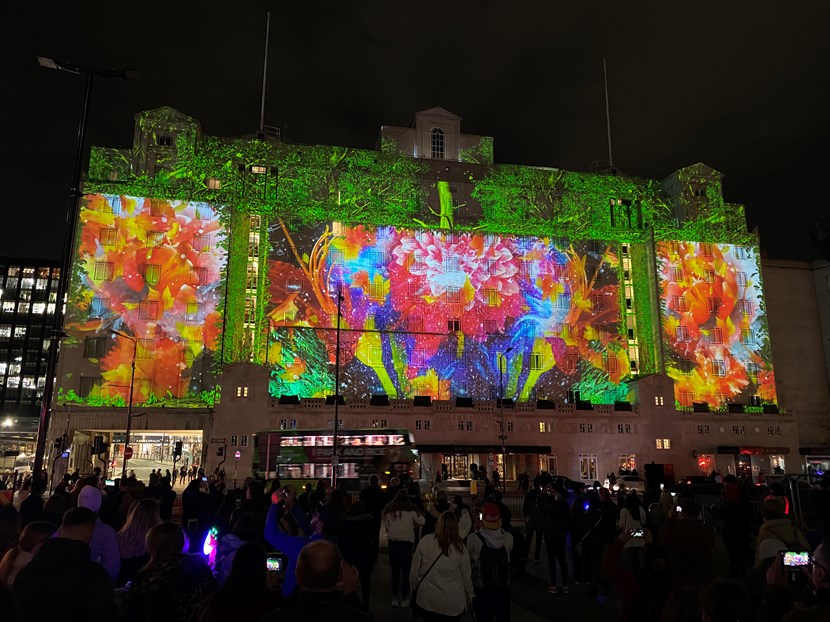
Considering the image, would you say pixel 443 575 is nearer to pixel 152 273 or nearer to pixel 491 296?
pixel 152 273

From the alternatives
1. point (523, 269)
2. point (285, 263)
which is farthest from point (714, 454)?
point (285, 263)

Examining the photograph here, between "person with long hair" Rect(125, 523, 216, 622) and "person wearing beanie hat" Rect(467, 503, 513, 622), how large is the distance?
4591mm

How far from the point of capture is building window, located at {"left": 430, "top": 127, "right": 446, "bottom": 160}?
3029 inches

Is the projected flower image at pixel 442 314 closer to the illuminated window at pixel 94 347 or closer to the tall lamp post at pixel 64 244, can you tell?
the illuminated window at pixel 94 347

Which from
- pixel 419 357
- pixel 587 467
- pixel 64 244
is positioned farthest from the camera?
pixel 419 357

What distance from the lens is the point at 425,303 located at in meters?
70.0

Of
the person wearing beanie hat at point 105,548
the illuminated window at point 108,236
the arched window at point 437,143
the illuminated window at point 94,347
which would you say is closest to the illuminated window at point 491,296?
the arched window at point 437,143

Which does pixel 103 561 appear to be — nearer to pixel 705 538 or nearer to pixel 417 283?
A: pixel 705 538

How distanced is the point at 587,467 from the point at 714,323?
25244mm

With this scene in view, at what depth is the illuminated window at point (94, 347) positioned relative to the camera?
61.5 meters

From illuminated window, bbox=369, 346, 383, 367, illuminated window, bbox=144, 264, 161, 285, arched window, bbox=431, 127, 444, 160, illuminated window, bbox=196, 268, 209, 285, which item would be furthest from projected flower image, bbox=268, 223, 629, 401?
illuminated window, bbox=144, 264, 161, 285

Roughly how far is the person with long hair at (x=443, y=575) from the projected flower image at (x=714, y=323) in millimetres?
69611

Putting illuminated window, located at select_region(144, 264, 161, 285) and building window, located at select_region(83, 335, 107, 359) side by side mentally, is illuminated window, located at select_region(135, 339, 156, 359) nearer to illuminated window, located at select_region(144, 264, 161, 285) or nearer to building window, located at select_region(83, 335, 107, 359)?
building window, located at select_region(83, 335, 107, 359)

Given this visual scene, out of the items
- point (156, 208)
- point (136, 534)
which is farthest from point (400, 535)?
point (156, 208)
